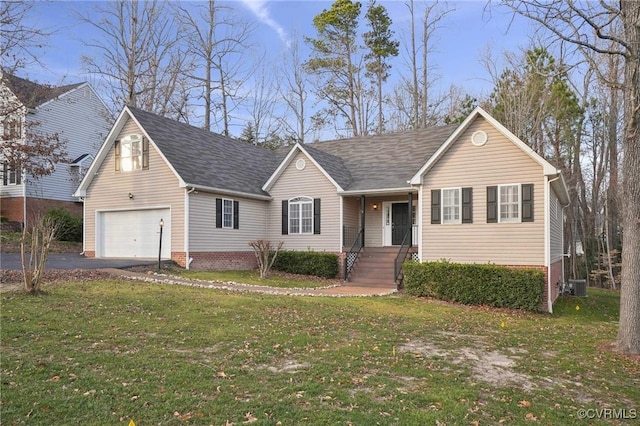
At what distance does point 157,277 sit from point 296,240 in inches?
268

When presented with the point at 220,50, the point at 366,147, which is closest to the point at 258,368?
the point at 366,147

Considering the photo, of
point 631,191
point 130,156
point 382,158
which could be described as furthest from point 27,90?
point 631,191

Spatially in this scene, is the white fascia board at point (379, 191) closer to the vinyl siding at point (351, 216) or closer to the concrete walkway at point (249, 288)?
the vinyl siding at point (351, 216)

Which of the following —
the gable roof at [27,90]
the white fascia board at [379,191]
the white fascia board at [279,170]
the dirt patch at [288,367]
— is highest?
the gable roof at [27,90]

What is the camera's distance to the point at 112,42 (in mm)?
27781

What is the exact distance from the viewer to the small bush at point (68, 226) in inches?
904

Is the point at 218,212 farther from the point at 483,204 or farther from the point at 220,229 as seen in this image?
the point at 483,204

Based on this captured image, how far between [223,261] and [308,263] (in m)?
3.47

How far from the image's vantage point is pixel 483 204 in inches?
559

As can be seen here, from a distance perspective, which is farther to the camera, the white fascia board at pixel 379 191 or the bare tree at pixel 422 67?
the bare tree at pixel 422 67

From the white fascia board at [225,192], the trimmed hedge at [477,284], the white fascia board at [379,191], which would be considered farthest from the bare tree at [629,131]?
the white fascia board at [225,192]

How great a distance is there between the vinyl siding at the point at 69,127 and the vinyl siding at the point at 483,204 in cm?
2229

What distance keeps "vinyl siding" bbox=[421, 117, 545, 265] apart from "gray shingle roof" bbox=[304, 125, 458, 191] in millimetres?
2348

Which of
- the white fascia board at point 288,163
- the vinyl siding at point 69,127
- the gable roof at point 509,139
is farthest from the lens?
the vinyl siding at point 69,127
